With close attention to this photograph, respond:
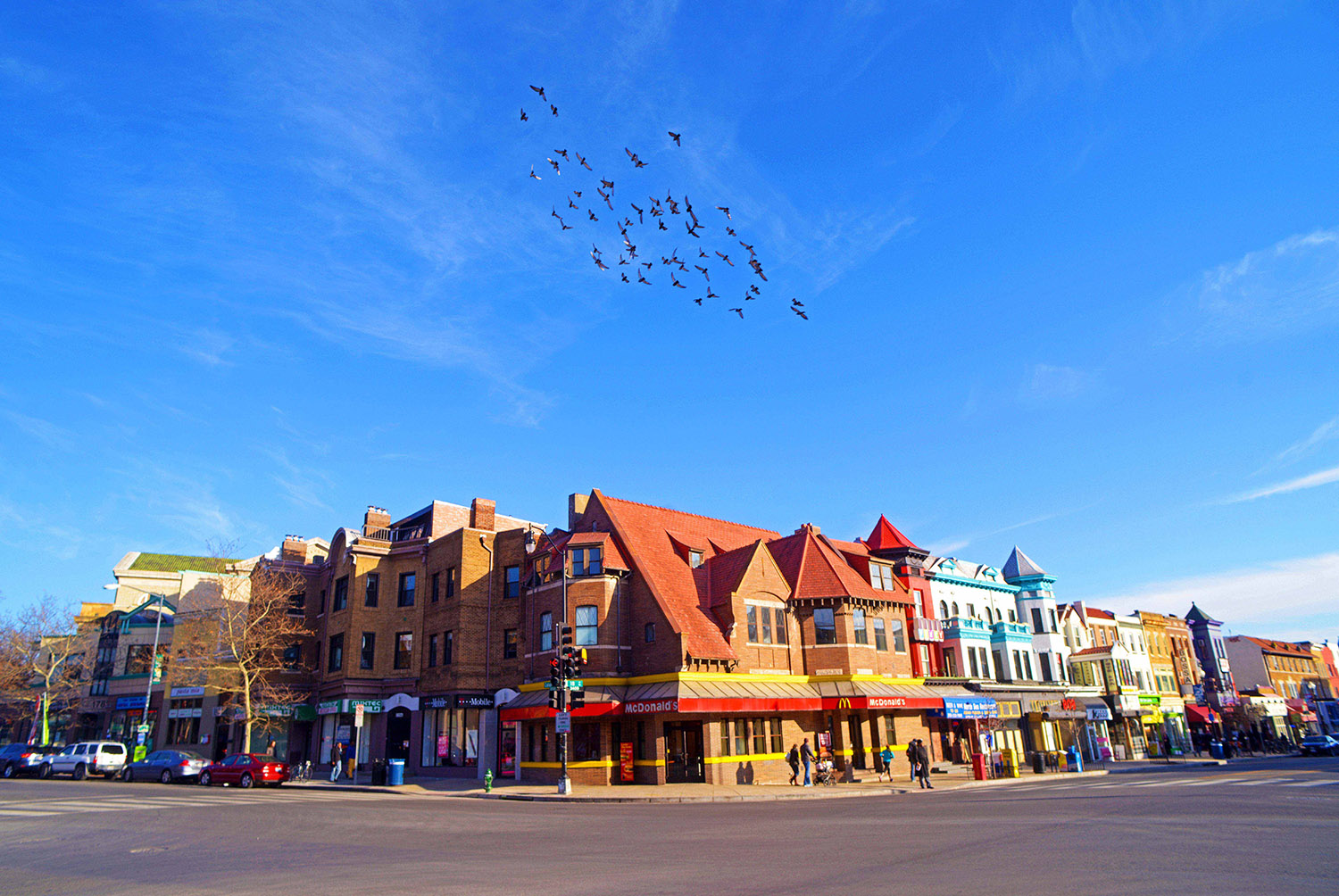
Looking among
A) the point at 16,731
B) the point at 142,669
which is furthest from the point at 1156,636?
the point at 16,731

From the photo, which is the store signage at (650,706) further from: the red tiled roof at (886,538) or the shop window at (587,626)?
the red tiled roof at (886,538)

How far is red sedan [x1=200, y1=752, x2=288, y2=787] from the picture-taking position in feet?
113

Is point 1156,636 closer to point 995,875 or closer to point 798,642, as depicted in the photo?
point 798,642

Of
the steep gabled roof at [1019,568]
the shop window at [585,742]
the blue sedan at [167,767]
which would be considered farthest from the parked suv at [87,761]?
the steep gabled roof at [1019,568]

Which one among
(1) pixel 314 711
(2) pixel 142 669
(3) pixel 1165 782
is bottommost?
(3) pixel 1165 782

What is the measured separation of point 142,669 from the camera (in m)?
59.1

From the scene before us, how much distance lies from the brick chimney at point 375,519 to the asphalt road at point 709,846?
2596 centimetres

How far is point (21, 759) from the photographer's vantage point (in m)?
43.2

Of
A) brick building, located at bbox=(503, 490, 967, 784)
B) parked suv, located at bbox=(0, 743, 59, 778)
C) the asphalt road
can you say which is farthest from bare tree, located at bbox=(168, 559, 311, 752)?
the asphalt road

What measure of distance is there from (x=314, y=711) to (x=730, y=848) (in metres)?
39.9

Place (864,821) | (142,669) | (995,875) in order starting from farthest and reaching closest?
1. (142,669)
2. (864,821)
3. (995,875)

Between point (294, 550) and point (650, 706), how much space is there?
32831mm

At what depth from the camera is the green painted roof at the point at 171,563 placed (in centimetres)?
7544

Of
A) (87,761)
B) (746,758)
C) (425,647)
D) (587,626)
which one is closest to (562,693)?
(587,626)
